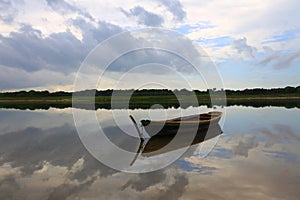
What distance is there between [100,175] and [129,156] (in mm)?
3483

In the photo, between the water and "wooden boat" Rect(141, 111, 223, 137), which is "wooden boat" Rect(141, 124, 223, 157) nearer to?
"wooden boat" Rect(141, 111, 223, 137)

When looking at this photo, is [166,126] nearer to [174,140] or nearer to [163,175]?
[174,140]

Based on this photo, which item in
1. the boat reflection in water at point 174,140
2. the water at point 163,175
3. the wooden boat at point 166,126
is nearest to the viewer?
the water at point 163,175

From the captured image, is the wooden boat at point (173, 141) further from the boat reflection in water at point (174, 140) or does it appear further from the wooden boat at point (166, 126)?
the wooden boat at point (166, 126)

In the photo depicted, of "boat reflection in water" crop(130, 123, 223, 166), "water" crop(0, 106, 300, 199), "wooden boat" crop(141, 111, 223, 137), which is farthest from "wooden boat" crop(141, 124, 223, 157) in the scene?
"water" crop(0, 106, 300, 199)

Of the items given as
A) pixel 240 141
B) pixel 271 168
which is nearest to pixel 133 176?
pixel 271 168

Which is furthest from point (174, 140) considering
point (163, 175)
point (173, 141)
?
point (163, 175)

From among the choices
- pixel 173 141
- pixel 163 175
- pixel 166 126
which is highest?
pixel 166 126

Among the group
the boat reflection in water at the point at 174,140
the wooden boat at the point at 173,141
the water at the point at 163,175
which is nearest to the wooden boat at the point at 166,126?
the boat reflection in water at the point at 174,140

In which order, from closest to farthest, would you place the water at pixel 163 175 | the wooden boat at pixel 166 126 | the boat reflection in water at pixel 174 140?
1. the water at pixel 163 175
2. the boat reflection in water at pixel 174 140
3. the wooden boat at pixel 166 126

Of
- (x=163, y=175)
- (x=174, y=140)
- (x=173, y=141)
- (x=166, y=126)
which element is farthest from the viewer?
(x=174, y=140)

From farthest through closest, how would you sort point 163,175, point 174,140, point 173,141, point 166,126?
1. point 174,140
2. point 166,126
3. point 173,141
4. point 163,175

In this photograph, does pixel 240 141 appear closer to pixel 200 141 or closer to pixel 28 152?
pixel 200 141

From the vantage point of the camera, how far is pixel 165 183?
10.8m
